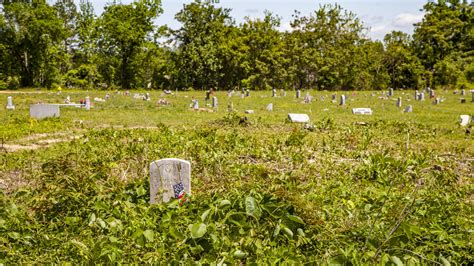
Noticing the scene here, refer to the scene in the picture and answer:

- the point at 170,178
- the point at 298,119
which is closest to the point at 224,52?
the point at 298,119

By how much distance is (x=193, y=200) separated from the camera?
14.2ft

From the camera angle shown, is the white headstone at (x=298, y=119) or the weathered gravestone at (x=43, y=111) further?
the white headstone at (x=298, y=119)

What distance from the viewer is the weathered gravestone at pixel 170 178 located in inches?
195

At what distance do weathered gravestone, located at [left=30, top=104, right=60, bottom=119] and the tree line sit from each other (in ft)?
115

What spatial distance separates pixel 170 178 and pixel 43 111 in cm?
1067

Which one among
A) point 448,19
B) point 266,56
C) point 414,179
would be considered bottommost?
point 414,179

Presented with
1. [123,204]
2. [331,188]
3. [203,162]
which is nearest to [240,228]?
[123,204]

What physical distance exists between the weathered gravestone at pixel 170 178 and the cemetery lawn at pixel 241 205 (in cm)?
30

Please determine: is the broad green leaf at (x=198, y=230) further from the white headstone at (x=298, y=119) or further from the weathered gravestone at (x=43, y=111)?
the weathered gravestone at (x=43, y=111)

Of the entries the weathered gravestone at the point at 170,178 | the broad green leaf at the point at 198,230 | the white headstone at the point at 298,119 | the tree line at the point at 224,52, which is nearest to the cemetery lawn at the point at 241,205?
the broad green leaf at the point at 198,230

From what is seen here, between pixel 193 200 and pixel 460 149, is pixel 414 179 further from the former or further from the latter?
pixel 193 200

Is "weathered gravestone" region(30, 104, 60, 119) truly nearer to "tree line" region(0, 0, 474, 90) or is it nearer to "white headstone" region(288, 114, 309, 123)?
"white headstone" region(288, 114, 309, 123)

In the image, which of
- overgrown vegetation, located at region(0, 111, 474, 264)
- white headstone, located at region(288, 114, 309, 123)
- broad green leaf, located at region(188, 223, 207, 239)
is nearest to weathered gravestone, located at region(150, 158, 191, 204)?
overgrown vegetation, located at region(0, 111, 474, 264)

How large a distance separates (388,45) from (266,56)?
53.0 feet
